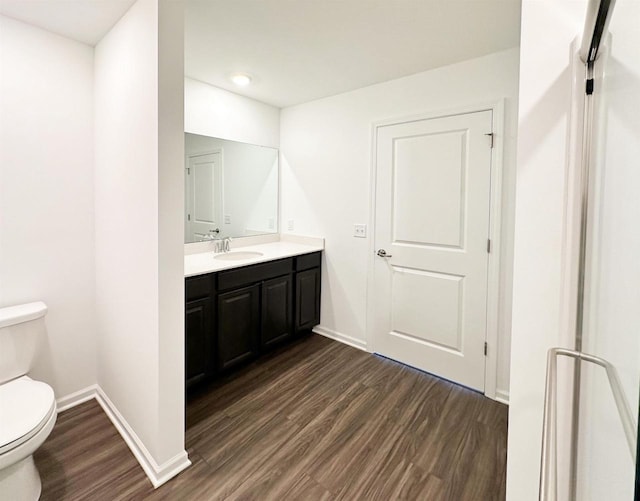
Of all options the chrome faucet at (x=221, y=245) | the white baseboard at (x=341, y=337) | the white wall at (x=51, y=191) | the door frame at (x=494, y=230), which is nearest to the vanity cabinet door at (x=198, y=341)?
the white wall at (x=51, y=191)

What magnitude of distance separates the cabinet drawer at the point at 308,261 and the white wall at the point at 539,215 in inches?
82.6

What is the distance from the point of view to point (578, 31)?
855 millimetres

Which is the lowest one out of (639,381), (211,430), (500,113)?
A: (211,430)

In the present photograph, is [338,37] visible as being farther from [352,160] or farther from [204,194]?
[204,194]

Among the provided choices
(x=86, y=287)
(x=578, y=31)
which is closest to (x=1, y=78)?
(x=86, y=287)

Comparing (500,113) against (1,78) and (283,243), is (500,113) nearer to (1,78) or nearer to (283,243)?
(283,243)

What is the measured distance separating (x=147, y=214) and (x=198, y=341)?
3.27ft

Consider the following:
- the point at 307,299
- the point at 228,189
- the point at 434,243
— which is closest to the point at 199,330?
the point at 307,299

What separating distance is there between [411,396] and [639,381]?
6.69ft

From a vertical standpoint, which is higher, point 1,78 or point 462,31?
point 462,31

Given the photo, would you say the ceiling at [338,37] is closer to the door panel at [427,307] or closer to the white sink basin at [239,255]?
the white sink basin at [239,255]

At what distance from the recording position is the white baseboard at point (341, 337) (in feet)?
9.72

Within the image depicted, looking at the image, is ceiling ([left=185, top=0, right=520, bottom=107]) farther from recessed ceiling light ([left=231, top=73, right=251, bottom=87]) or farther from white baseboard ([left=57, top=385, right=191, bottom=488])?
white baseboard ([left=57, top=385, right=191, bottom=488])

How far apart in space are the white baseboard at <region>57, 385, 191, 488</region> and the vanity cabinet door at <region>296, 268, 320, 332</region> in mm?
1484
